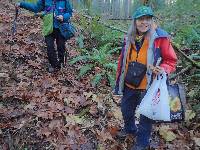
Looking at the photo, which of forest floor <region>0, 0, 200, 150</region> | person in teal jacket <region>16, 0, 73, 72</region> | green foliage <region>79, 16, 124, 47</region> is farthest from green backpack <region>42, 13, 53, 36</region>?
Result: green foliage <region>79, 16, 124, 47</region>

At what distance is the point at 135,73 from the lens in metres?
5.02

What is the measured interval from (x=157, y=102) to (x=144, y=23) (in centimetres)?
110

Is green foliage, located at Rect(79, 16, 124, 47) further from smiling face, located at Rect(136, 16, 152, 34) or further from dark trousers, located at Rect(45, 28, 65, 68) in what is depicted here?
smiling face, located at Rect(136, 16, 152, 34)

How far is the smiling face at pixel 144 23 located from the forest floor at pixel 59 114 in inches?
84.2

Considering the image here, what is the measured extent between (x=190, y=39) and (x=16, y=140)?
6.38m

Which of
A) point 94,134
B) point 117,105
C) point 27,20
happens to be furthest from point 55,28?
point 27,20

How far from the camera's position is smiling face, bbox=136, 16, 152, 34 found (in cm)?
473

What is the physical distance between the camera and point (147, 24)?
474 centimetres

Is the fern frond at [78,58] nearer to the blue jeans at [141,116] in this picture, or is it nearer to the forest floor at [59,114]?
the forest floor at [59,114]

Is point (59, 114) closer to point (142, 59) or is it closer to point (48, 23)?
point (142, 59)

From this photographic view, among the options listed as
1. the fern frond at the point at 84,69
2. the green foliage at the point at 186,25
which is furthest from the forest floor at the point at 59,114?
the green foliage at the point at 186,25

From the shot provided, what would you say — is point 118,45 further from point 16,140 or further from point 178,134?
point 16,140

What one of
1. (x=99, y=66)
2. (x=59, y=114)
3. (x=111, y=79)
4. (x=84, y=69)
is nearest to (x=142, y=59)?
(x=59, y=114)

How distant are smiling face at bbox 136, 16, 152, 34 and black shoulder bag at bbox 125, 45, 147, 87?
0.39 meters
